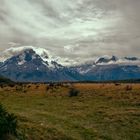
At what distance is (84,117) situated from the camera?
4909 centimetres

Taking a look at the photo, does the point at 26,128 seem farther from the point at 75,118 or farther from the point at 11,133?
the point at 75,118

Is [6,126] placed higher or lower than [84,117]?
higher

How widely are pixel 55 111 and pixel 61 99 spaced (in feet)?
58.3

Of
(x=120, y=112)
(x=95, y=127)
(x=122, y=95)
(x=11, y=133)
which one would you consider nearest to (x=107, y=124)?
(x=95, y=127)

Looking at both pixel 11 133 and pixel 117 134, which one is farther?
pixel 117 134

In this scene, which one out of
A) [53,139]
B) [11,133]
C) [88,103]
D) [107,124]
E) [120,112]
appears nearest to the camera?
[11,133]

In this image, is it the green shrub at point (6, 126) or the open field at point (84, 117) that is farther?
the open field at point (84, 117)

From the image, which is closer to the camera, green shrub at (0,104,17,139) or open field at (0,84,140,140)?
green shrub at (0,104,17,139)

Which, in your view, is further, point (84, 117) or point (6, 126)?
point (84, 117)

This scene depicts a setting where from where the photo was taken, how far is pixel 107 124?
1797 inches

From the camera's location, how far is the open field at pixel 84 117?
126 ft

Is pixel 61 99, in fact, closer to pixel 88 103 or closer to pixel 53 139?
pixel 88 103

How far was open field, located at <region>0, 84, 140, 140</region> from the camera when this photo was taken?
126ft

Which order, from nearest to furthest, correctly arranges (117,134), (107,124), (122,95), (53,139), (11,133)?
1. (11,133)
2. (53,139)
3. (117,134)
4. (107,124)
5. (122,95)
